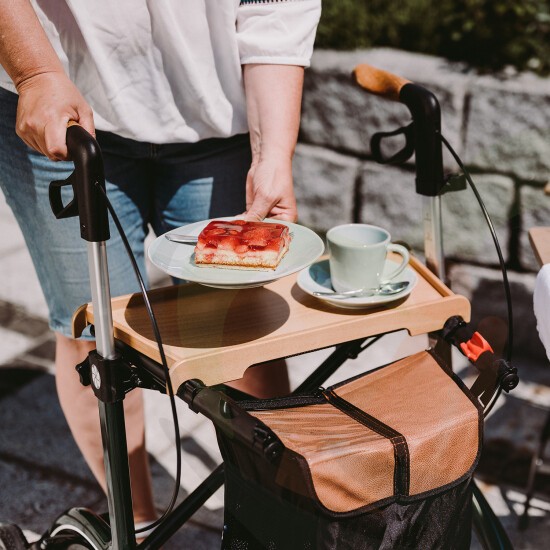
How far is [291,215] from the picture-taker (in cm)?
150

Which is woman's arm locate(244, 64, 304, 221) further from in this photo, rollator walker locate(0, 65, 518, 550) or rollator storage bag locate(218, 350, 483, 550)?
rollator storage bag locate(218, 350, 483, 550)

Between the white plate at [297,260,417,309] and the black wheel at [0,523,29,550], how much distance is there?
782 millimetres

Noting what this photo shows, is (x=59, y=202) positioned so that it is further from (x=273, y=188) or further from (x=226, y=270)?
(x=273, y=188)

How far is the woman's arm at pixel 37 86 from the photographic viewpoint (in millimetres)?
1138

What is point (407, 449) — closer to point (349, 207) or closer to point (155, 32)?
point (155, 32)

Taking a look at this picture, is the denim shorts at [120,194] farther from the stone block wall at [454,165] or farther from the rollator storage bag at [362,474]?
the stone block wall at [454,165]

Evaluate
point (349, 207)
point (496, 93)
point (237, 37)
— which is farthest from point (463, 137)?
point (237, 37)

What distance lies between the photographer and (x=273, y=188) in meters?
1.48

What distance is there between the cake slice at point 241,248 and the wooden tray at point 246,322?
0.41 feet

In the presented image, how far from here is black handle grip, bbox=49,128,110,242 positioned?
3.58 feet

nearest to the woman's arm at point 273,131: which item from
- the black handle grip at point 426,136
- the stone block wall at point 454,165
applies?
the black handle grip at point 426,136

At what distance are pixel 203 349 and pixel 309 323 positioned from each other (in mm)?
184

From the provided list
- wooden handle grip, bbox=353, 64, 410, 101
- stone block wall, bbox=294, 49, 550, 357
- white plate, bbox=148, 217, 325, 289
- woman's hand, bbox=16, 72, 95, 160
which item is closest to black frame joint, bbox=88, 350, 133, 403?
white plate, bbox=148, 217, 325, 289

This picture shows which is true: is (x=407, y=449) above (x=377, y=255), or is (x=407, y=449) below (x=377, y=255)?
below
